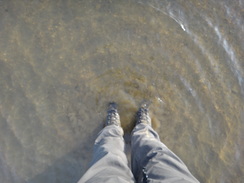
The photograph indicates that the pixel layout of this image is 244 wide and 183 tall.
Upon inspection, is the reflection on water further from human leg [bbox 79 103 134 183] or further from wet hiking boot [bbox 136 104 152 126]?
human leg [bbox 79 103 134 183]

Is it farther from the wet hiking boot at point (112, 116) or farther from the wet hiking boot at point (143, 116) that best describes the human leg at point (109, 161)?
the wet hiking boot at point (143, 116)

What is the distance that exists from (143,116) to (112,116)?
13.1 inches

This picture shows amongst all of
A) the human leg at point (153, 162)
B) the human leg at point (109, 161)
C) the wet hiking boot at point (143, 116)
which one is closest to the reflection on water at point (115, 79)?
the wet hiking boot at point (143, 116)

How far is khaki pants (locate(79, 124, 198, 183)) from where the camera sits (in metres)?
1.69

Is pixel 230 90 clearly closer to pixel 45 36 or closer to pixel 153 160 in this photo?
pixel 153 160

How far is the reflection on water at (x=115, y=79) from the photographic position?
107 inches

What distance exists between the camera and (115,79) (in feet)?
9.57

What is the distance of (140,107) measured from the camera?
2.89 meters

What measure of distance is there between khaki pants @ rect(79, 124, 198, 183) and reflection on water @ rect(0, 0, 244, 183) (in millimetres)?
509

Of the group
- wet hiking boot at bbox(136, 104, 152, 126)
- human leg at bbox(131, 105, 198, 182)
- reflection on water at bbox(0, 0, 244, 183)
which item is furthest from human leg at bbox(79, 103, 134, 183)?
reflection on water at bbox(0, 0, 244, 183)

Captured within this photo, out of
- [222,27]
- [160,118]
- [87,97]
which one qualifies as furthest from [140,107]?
[222,27]

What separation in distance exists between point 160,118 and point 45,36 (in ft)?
5.25

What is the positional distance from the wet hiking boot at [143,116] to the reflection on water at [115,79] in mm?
98

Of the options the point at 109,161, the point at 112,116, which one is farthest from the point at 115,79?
the point at 109,161
